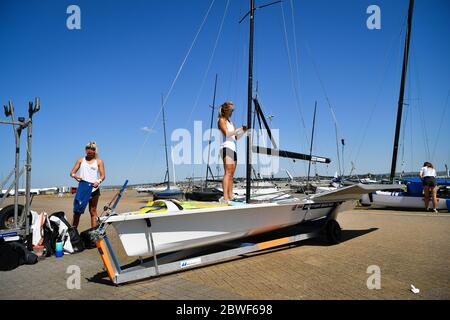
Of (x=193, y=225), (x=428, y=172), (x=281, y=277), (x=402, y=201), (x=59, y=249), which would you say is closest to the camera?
(x=281, y=277)

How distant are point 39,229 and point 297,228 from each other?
4.74 m

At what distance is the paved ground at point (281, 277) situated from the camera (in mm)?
3291

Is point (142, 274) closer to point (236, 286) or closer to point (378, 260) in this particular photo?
point (236, 286)

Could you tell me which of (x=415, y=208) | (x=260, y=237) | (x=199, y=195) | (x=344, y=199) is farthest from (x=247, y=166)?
(x=199, y=195)

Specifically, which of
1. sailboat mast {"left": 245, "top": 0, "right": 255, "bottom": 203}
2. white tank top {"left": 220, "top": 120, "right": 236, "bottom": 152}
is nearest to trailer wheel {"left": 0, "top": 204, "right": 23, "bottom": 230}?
white tank top {"left": 220, "top": 120, "right": 236, "bottom": 152}

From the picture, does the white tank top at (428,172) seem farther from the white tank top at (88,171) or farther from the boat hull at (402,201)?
the white tank top at (88,171)

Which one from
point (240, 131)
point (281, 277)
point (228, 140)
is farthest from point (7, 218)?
point (281, 277)

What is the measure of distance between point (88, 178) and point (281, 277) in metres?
3.97

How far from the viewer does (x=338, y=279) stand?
3.74m

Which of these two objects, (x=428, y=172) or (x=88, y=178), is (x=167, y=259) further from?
(x=428, y=172)

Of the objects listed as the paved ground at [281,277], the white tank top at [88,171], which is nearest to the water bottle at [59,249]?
the paved ground at [281,277]

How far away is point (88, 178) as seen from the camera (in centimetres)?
580

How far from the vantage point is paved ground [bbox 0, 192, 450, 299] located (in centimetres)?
329

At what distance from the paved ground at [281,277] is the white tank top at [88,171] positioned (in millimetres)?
1355
